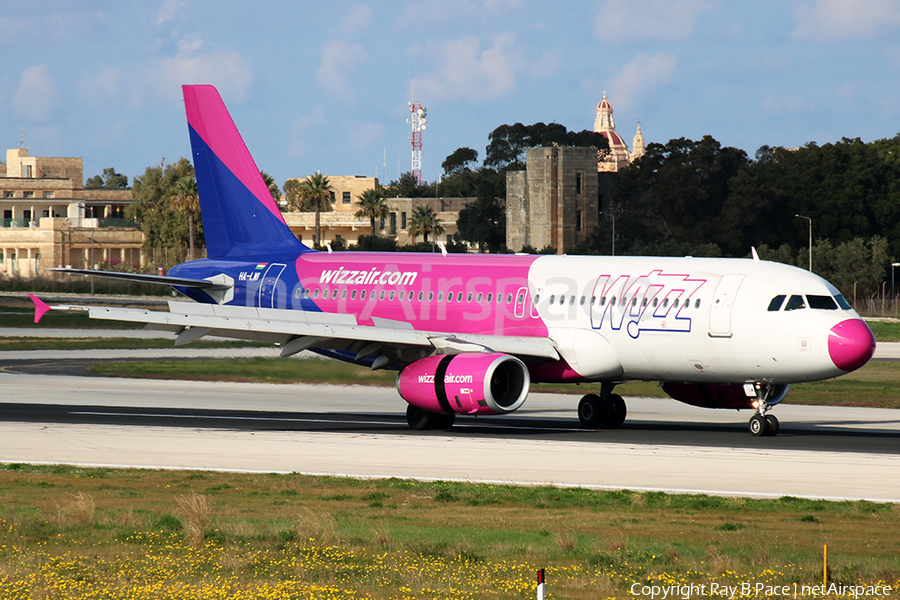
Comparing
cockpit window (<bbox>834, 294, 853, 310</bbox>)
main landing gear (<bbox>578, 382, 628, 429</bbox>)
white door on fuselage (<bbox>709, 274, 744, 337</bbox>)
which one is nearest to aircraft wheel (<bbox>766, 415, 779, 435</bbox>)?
white door on fuselage (<bbox>709, 274, 744, 337</bbox>)

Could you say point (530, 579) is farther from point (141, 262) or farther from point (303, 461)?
point (141, 262)

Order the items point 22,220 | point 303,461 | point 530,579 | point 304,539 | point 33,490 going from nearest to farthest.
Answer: point 530,579 → point 304,539 → point 33,490 → point 303,461 → point 22,220

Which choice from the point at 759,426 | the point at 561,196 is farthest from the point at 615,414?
the point at 561,196

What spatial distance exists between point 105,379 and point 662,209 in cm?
10216

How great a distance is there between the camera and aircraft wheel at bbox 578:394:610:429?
31875mm

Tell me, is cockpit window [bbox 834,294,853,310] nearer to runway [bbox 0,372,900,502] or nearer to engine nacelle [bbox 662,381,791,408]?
engine nacelle [bbox 662,381,791,408]

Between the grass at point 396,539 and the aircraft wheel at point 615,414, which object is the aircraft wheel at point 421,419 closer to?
the aircraft wheel at point 615,414

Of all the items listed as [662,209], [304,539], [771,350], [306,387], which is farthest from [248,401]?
[662,209]

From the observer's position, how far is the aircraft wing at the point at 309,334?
2961cm

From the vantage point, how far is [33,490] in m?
20.4

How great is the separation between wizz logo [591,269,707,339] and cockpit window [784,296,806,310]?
2231 mm

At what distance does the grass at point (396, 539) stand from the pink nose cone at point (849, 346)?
824 centimetres

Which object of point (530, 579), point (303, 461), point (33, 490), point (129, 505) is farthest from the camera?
point (303, 461)

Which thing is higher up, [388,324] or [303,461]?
[388,324]
